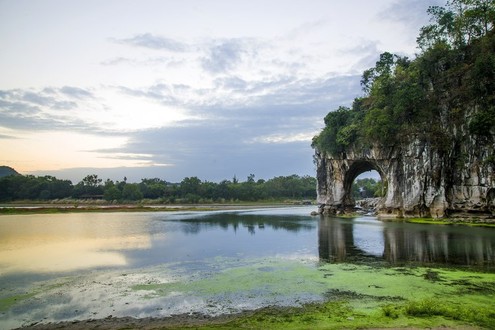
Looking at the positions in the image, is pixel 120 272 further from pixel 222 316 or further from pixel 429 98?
pixel 429 98

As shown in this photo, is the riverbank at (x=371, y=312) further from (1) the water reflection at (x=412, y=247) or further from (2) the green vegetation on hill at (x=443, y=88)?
(2) the green vegetation on hill at (x=443, y=88)

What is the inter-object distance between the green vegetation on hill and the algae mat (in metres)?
27.0

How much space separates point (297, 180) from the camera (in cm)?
12800

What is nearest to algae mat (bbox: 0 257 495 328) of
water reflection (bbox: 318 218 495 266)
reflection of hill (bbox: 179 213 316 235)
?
water reflection (bbox: 318 218 495 266)

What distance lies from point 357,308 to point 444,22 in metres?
44.9

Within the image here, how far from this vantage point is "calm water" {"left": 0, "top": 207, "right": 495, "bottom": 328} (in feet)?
37.1

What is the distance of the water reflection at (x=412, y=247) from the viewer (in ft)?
59.8

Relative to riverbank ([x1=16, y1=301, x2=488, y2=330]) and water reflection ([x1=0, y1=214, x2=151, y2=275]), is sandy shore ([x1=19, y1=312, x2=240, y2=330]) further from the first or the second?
water reflection ([x1=0, y1=214, x2=151, y2=275])

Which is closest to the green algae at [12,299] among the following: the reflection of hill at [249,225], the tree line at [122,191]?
the reflection of hill at [249,225]

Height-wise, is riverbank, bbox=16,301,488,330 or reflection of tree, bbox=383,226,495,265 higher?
reflection of tree, bbox=383,226,495,265

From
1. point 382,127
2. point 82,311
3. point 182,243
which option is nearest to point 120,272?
point 82,311

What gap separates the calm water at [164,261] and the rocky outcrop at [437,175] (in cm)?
1082

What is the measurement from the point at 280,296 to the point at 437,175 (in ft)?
112

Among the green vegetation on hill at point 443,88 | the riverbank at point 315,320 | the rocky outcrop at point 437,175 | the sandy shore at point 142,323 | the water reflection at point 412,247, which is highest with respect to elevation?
the green vegetation on hill at point 443,88
